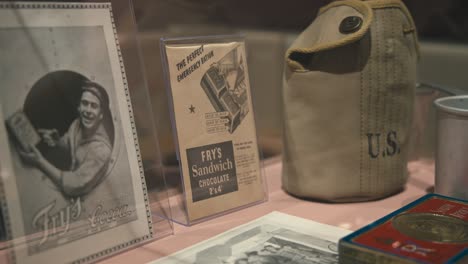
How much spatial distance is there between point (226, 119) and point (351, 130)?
0.20 meters

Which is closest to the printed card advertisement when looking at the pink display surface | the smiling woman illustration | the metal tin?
the pink display surface

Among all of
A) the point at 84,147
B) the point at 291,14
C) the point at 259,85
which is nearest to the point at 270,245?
the point at 84,147

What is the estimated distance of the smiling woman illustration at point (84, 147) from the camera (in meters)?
0.59

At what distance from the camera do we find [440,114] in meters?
0.77

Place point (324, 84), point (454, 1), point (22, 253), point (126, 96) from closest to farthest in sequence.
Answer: point (22, 253), point (126, 96), point (324, 84), point (454, 1)

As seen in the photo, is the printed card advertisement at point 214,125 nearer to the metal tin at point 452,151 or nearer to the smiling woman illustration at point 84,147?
the smiling woman illustration at point 84,147

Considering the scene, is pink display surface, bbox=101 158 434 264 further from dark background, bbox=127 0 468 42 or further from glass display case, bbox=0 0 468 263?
dark background, bbox=127 0 468 42

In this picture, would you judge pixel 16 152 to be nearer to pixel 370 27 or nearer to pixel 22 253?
pixel 22 253

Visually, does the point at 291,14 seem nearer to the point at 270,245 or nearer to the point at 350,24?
the point at 350,24

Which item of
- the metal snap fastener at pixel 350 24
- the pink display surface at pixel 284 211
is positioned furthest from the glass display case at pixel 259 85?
the metal snap fastener at pixel 350 24

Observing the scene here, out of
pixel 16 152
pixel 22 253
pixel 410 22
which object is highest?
pixel 410 22

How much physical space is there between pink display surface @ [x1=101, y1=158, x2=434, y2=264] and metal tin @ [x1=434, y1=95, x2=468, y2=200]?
0.26ft

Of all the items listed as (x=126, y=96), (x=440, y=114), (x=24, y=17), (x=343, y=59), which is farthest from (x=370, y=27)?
(x=24, y=17)

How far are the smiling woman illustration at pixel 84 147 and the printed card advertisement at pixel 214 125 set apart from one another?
124mm
